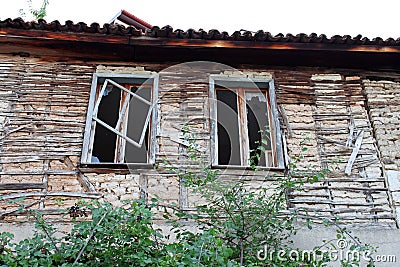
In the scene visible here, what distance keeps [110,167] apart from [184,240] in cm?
155

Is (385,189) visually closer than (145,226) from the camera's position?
No

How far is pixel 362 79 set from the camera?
6.62 m

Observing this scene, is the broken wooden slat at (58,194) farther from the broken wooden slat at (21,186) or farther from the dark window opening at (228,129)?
the dark window opening at (228,129)

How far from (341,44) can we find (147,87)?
2.73 metres

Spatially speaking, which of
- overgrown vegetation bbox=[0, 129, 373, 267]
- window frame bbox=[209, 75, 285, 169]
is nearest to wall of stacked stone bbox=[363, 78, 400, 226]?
overgrown vegetation bbox=[0, 129, 373, 267]

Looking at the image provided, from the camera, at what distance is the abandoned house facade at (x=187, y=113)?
5480 mm

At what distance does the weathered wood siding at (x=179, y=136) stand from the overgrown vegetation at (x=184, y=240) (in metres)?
0.52

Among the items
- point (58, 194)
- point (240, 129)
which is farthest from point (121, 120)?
point (240, 129)

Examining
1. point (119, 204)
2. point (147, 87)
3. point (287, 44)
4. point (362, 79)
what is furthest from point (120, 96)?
point (362, 79)

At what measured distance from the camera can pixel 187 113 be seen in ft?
20.1

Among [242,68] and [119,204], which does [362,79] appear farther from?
[119,204]

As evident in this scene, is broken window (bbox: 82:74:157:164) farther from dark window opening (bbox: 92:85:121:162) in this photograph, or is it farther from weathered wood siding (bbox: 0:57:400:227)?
weathered wood siding (bbox: 0:57:400:227)

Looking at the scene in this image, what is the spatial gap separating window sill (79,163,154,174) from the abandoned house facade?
0.01m

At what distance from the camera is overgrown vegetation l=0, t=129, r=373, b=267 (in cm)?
402
